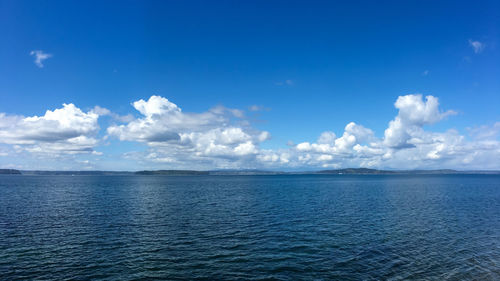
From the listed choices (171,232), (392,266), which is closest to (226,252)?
(171,232)

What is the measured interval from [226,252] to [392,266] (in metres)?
18.7

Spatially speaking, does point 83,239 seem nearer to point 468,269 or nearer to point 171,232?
point 171,232

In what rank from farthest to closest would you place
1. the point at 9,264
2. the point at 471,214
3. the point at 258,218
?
the point at 471,214, the point at 258,218, the point at 9,264

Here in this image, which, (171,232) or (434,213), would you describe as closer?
(171,232)

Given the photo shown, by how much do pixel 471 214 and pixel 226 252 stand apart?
61126 mm

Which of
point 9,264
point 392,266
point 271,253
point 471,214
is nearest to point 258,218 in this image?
point 271,253

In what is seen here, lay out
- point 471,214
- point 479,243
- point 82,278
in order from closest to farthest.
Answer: point 82,278, point 479,243, point 471,214

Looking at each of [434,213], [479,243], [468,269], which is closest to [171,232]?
[468,269]

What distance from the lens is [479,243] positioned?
131 ft

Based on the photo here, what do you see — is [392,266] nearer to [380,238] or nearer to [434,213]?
[380,238]

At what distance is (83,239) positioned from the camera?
133ft

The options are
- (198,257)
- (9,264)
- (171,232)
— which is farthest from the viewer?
(171,232)

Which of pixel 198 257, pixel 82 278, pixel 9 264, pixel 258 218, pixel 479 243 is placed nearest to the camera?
pixel 82 278

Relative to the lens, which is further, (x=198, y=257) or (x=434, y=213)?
(x=434, y=213)
